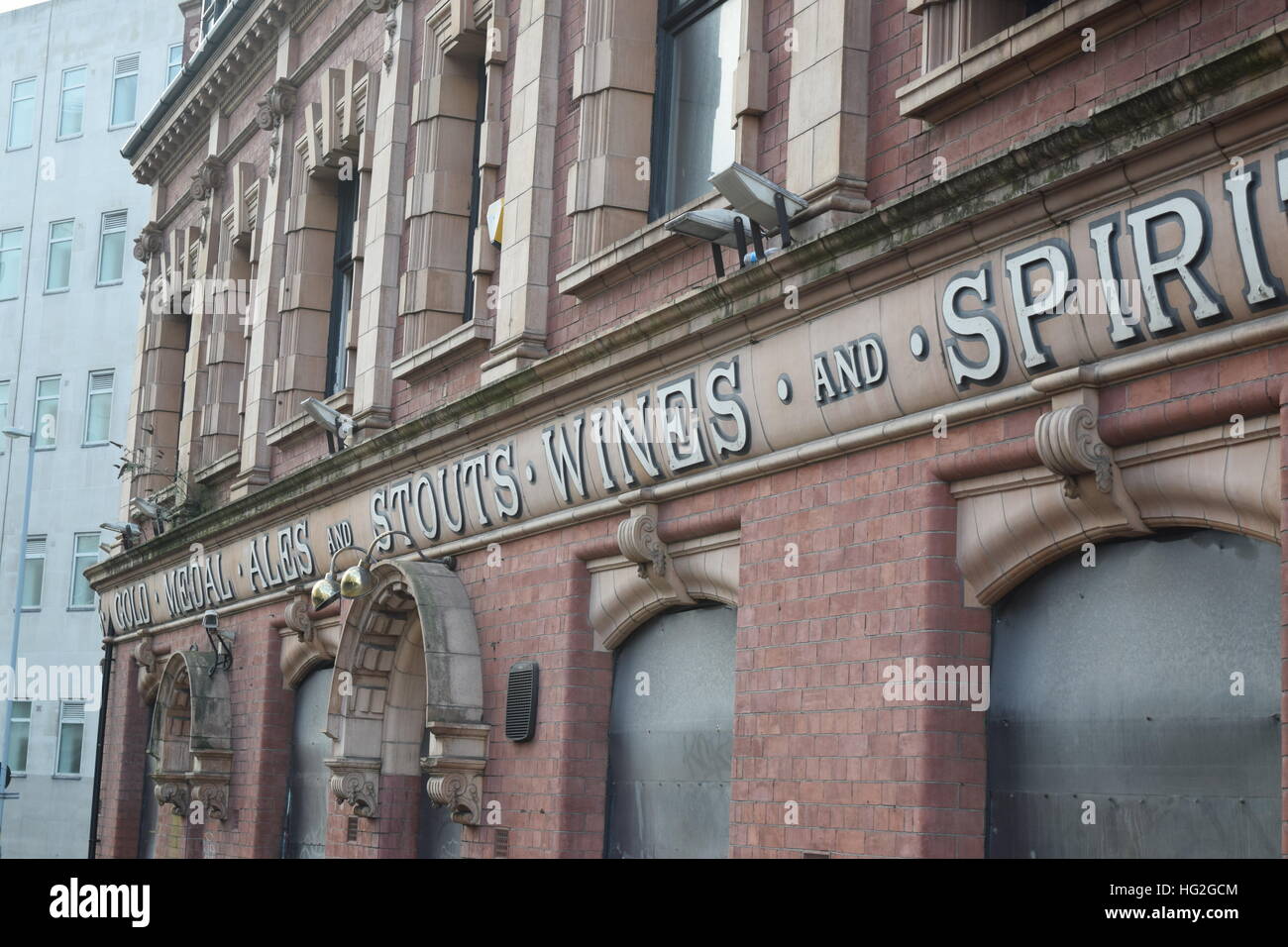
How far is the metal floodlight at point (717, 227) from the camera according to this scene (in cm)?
990

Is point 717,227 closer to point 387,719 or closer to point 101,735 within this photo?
point 387,719

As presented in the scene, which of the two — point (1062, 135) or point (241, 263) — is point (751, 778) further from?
point (241, 263)

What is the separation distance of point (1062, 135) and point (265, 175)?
15426 millimetres

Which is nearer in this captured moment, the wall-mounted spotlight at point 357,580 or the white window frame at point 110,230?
the wall-mounted spotlight at point 357,580

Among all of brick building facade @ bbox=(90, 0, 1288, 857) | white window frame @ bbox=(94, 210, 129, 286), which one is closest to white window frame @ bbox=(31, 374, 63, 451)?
white window frame @ bbox=(94, 210, 129, 286)

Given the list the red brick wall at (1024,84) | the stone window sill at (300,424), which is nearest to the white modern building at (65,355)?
the stone window sill at (300,424)

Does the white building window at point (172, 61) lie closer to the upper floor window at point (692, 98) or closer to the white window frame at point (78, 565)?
the white window frame at point (78, 565)

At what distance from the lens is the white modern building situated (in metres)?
39.8

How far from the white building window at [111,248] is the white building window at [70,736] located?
1019 centimetres

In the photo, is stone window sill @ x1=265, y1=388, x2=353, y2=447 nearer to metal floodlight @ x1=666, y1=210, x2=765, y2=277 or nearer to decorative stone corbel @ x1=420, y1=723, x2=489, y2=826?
decorative stone corbel @ x1=420, y1=723, x2=489, y2=826

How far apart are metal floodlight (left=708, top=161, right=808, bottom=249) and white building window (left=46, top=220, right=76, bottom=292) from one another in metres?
35.7

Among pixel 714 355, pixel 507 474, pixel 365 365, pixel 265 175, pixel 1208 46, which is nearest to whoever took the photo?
pixel 1208 46

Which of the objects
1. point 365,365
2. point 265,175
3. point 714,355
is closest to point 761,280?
point 714,355

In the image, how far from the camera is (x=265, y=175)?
21219 mm
